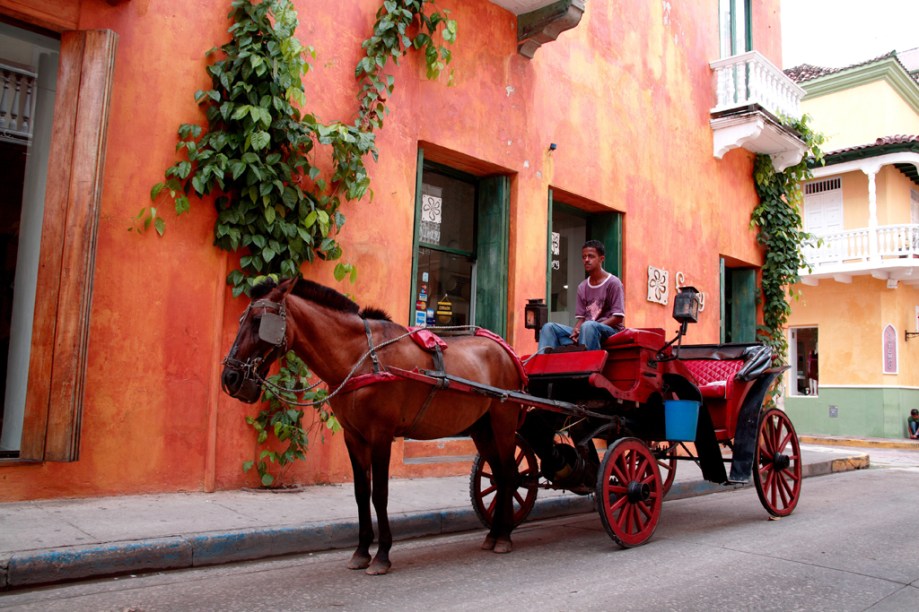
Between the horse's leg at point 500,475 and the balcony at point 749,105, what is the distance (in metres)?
9.99

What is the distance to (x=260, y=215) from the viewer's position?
6785mm

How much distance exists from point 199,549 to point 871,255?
21.0 m

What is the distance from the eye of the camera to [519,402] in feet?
17.8

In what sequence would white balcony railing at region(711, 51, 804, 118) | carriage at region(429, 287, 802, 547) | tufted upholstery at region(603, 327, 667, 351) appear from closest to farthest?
carriage at region(429, 287, 802, 547) < tufted upholstery at region(603, 327, 667, 351) < white balcony railing at region(711, 51, 804, 118)

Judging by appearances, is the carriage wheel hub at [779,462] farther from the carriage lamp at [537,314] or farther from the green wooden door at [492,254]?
the green wooden door at [492,254]

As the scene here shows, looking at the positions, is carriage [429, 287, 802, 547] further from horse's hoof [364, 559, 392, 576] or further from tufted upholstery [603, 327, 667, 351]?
horse's hoof [364, 559, 392, 576]

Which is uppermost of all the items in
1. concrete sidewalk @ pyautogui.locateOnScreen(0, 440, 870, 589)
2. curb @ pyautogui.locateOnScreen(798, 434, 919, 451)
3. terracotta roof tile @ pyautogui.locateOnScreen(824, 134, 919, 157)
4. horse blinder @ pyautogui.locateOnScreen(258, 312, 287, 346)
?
terracotta roof tile @ pyautogui.locateOnScreen(824, 134, 919, 157)

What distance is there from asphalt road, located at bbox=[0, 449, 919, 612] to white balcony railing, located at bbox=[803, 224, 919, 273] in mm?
16231

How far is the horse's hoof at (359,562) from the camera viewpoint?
4715 millimetres

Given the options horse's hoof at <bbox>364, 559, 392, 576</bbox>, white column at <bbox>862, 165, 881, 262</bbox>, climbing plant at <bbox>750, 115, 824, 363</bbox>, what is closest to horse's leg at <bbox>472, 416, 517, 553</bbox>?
horse's hoof at <bbox>364, 559, 392, 576</bbox>

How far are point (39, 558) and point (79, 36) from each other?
4.23 m

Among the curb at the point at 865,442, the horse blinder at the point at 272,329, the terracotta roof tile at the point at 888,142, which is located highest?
the terracotta roof tile at the point at 888,142

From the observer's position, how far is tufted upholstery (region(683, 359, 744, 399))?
267 inches

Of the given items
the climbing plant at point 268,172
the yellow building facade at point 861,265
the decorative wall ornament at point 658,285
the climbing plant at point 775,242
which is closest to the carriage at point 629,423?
the climbing plant at point 268,172
